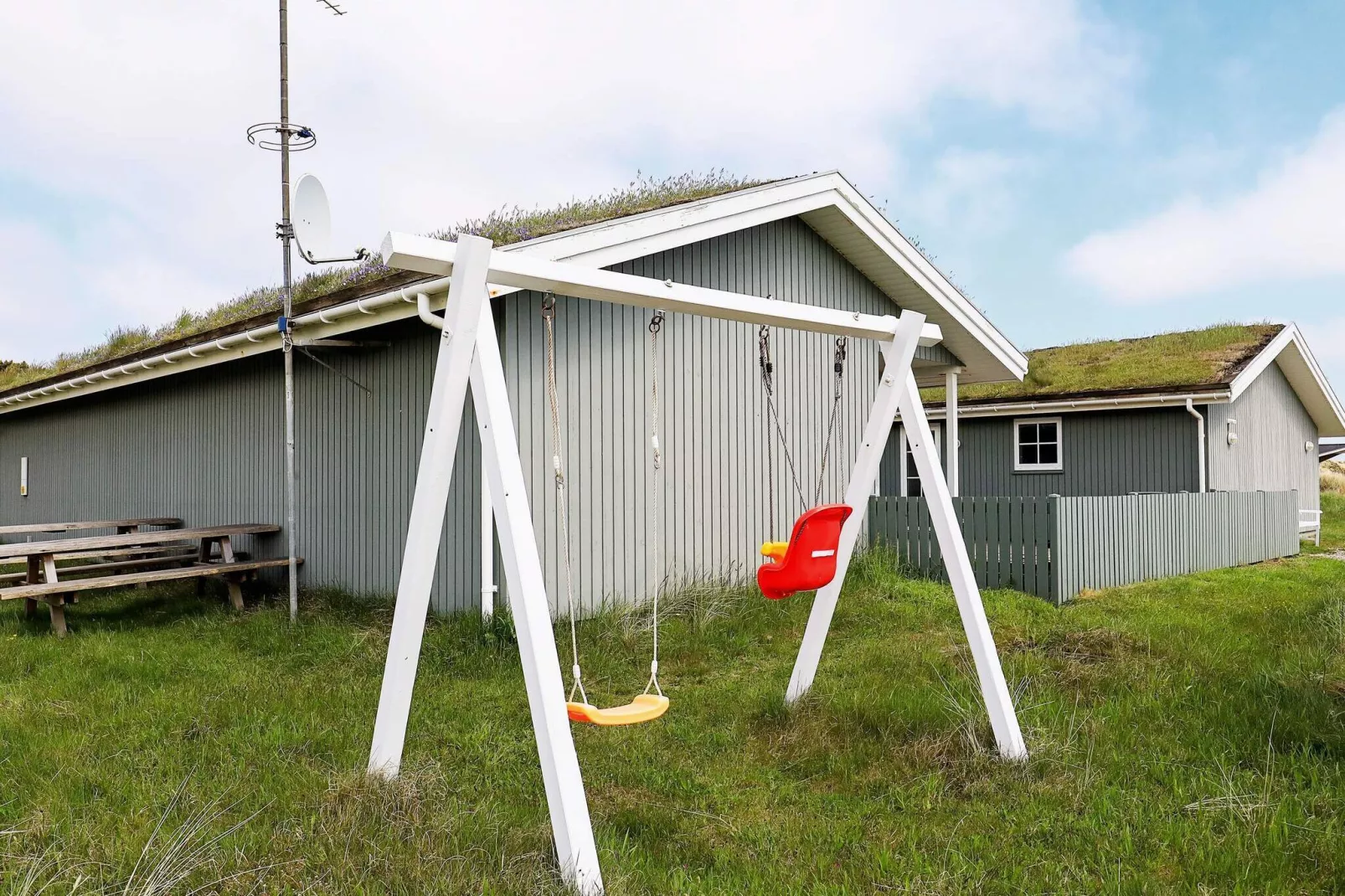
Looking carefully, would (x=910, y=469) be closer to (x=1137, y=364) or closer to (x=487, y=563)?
(x=1137, y=364)

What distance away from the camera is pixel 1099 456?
15.4m

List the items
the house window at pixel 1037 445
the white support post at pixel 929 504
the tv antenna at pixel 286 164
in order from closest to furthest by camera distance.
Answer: the white support post at pixel 929 504
the tv antenna at pixel 286 164
the house window at pixel 1037 445

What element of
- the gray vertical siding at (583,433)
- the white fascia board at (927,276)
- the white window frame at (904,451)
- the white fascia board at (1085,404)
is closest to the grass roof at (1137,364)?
the white fascia board at (1085,404)

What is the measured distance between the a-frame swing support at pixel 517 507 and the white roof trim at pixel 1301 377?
39.0 ft

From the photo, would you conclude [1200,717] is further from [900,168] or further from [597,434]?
[900,168]

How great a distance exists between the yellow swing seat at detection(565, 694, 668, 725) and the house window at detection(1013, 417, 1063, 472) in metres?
14.0

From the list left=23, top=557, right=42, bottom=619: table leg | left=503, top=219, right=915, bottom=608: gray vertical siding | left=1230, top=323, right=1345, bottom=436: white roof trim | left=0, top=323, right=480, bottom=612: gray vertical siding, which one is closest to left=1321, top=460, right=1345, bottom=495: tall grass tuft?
left=1230, top=323, right=1345, bottom=436: white roof trim

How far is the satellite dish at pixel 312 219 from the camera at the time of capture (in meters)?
7.40

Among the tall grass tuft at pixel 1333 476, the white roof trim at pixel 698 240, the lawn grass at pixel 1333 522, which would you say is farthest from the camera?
the tall grass tuft at pixel 1333 476

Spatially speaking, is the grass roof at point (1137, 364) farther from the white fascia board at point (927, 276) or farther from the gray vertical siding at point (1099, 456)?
the white fascia board at point (927, 276)

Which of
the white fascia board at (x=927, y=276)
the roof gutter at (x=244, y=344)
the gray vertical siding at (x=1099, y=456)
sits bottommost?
the gray vertical siding at (x=1099, y=456)

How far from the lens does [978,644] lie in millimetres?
4418

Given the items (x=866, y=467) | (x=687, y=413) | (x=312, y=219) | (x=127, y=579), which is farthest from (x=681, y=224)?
(x=127, y=579)

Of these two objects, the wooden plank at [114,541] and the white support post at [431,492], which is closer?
the white support post at [431,492]
